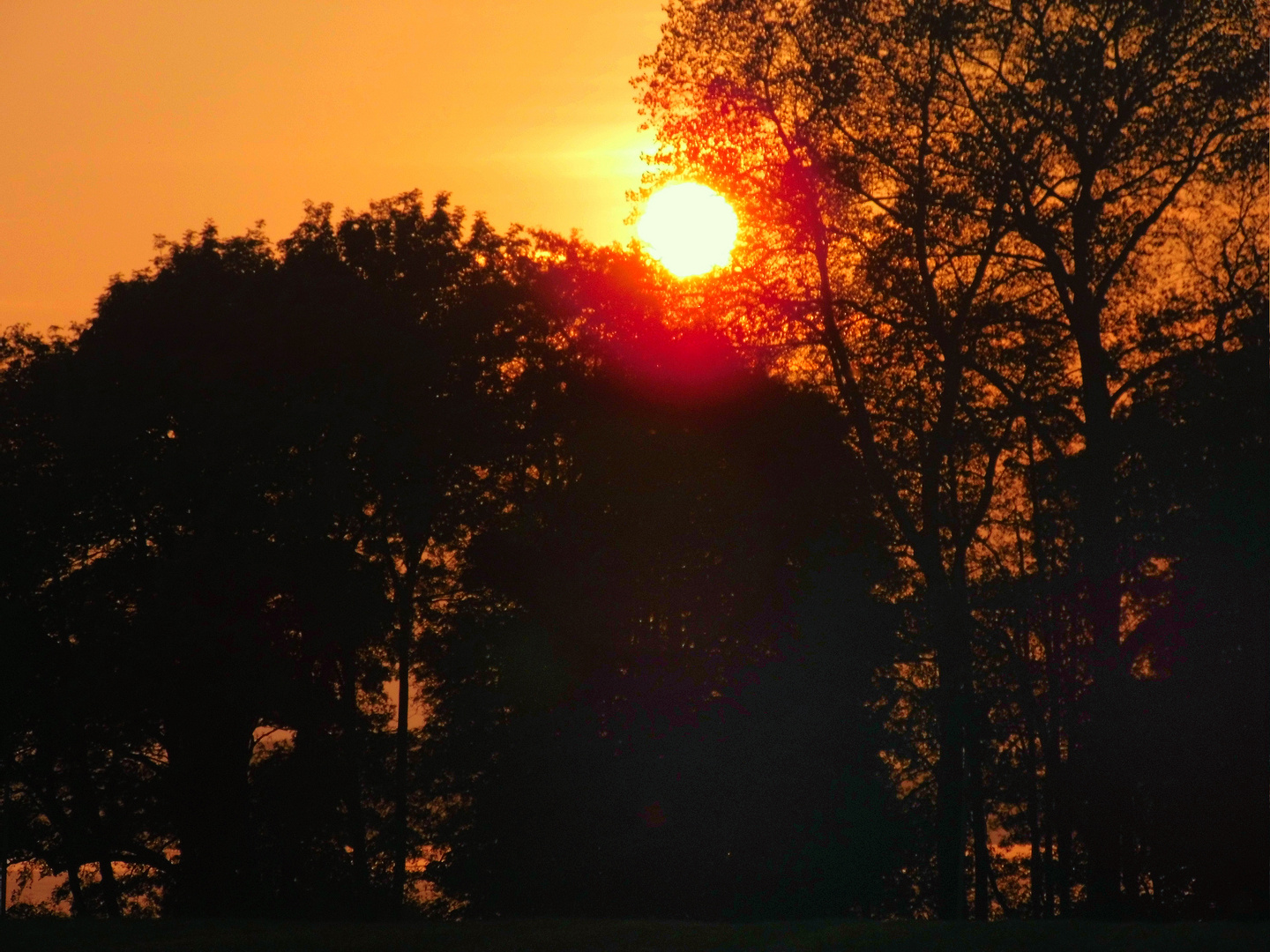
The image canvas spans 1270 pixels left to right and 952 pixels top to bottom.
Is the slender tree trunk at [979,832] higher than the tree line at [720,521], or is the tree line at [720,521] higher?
the tree line at [720,521]

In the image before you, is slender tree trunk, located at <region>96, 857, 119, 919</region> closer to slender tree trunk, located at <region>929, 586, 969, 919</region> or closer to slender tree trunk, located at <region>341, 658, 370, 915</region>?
slender tree trunk, located at <region>341, 658, 370, 915</region>

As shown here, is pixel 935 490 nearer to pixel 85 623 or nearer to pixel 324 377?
pixel 324 377

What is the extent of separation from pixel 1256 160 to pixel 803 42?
9289 millimetres

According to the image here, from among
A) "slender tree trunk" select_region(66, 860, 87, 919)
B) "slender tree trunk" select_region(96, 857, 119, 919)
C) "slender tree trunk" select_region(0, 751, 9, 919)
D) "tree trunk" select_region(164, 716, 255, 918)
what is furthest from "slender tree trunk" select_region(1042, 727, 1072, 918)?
"slender tree trunk" select_region(0, 751, 9, 919)

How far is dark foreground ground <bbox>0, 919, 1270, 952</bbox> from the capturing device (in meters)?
16.7

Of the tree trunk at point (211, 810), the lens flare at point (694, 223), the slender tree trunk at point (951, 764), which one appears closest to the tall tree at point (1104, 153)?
the slender tree trunk at point (951, 764)

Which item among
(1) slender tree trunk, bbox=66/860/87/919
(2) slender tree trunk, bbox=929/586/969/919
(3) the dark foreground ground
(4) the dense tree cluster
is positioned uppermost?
(4) the dense tree cluster

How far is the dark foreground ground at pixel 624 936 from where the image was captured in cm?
1673

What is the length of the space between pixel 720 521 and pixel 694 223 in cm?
919

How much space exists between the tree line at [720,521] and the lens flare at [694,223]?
45 cm

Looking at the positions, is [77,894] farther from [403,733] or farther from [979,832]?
[979,832]

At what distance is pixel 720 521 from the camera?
3869 cm

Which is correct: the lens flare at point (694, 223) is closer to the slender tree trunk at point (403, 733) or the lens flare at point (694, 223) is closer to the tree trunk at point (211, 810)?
the slender tree trunk at point (403, 733)

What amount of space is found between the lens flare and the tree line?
1.48 feet
